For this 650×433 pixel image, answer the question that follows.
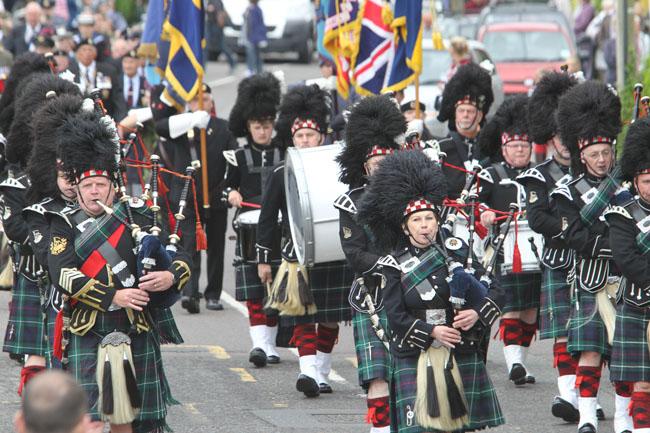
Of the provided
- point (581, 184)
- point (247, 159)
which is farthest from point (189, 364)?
point (581, 184)

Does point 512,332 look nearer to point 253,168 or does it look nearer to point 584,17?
point 253,168

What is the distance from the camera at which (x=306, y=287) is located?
9.77 metres

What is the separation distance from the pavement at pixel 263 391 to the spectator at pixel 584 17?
1770 cm

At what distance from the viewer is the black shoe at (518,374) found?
32.7ft

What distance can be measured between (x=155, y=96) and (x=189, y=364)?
3.56 meters

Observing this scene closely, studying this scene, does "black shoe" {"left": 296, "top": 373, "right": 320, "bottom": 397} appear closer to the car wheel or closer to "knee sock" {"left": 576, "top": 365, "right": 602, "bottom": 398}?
"knee sock" {"left": 576, "top": 365, "right": 602, "bottom": 398}

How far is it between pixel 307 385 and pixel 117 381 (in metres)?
2.68

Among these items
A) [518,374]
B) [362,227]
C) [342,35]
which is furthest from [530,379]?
[342,35]

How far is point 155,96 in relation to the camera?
13516 millimetres

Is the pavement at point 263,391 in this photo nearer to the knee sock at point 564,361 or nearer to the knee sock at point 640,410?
the knee sock at point 564,361

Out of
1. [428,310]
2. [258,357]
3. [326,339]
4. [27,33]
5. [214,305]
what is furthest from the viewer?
[27,33]

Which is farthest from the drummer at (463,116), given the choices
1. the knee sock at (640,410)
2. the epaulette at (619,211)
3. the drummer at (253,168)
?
the knee sock at (640,410)

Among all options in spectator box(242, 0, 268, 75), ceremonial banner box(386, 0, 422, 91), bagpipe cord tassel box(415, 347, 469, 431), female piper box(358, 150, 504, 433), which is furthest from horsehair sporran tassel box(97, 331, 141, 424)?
spectator box(242, 0, 268, 75)

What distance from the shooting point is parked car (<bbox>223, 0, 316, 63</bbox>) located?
110 ft
